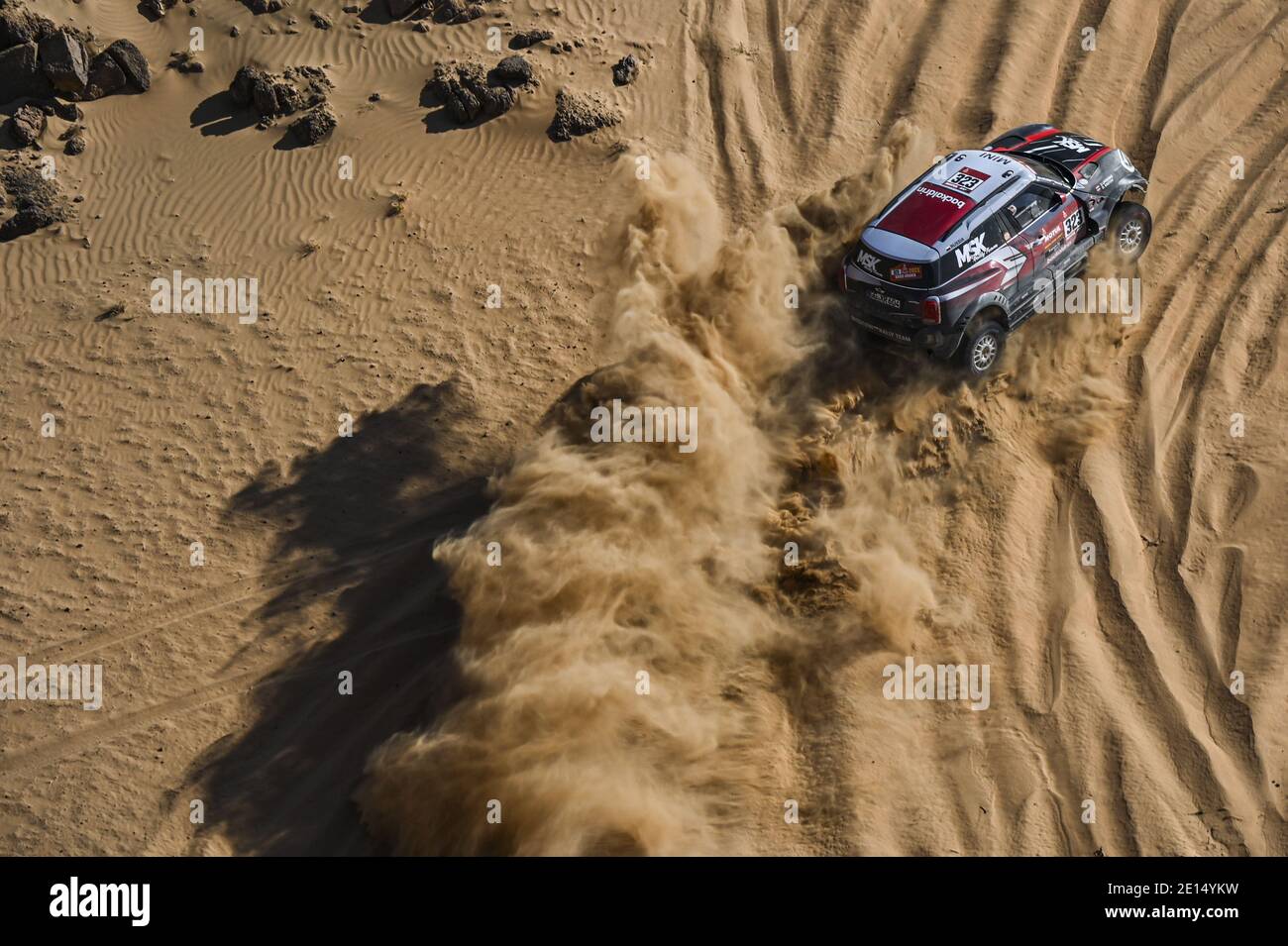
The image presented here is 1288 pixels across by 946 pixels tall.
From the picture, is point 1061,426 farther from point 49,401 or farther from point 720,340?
point 49,401

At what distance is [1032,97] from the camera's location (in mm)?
14945

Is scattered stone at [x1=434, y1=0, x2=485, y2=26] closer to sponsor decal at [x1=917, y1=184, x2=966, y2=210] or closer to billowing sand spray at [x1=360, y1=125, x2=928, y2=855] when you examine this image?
billowing sand spray at [x1=360, y1=125, x2=928, y2=855]

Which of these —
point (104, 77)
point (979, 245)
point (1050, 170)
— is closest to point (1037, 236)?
point (979, 245)

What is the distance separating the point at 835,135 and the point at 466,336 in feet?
19.1

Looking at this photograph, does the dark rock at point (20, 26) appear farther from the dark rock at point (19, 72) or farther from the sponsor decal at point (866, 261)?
the sponsor decal at point (866, 261)

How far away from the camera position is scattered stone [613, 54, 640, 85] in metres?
15.9

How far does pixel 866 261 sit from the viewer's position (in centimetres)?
1148

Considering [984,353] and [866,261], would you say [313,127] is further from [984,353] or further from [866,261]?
[984,353]

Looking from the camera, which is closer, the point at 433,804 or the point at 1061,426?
the point at 433,804

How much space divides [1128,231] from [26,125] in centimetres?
1523

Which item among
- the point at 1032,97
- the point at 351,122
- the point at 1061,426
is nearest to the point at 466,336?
the point at 351,122

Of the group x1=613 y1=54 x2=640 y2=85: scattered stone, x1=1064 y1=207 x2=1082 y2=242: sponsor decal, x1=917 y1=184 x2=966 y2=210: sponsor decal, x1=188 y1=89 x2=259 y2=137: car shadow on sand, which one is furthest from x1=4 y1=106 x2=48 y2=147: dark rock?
x1=1064 y1=207 x2=1082 y2=242: sponsor decal

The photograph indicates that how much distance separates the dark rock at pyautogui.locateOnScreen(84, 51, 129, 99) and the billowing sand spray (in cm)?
965

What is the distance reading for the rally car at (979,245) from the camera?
1111cm
